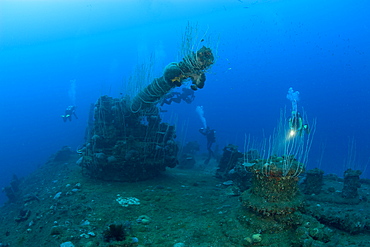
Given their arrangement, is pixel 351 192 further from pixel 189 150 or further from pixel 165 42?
pixel 165 42

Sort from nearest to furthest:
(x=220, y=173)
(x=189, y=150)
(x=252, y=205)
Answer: (x=252, y=205), (x=220, y=173), (x=189, y=150)

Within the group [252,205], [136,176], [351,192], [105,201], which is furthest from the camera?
[136,176]

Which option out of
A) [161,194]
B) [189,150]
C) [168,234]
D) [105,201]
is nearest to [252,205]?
[168,234]

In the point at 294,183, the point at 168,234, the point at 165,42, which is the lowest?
the point at 168,234

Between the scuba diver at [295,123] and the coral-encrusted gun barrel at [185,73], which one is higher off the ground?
the coral-encrusted gun barrel at [185,73]

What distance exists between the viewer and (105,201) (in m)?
7.30

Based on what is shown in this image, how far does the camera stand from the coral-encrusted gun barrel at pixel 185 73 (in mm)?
5973

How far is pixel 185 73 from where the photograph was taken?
6539mm

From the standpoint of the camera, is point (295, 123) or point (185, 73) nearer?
point (185, 73)

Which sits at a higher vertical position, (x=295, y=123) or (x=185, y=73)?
(x=185, y=73)

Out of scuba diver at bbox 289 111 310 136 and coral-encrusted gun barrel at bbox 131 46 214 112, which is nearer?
coral-encrusted gun barrel at bbox 131 46 214 112

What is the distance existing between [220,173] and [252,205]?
6.81 meters

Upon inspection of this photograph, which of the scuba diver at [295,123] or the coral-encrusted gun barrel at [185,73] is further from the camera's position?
the scuba diver at [295,123]

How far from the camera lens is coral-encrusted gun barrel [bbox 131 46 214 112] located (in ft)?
19.6
